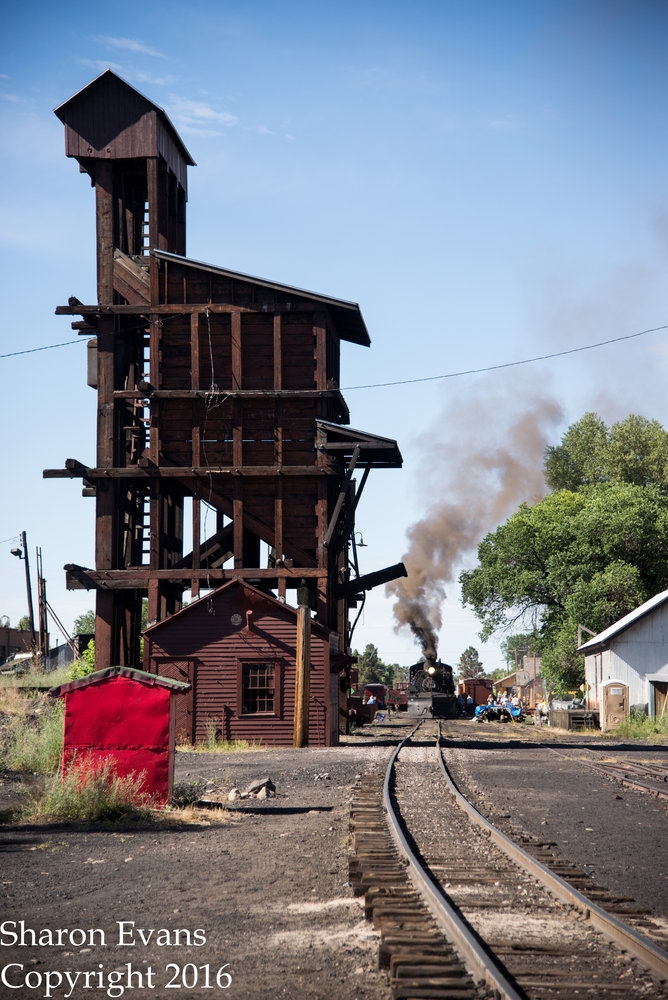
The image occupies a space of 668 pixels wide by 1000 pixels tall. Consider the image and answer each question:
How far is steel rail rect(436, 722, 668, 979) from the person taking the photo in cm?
563

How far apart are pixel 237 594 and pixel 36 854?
16570 mm

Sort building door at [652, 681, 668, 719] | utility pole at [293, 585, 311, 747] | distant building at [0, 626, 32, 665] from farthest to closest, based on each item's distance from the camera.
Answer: distant building at [0, 626, 32, 665], building door at [652, 681, 668, 719], utility pole at [293, 585, 311, 747]

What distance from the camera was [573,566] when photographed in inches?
2050

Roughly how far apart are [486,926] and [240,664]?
20.3m

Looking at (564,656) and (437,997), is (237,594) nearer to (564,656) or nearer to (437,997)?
(437,997)

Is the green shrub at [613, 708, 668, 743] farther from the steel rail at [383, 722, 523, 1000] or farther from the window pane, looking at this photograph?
the steel rail at [383, 722, 523, 1000]

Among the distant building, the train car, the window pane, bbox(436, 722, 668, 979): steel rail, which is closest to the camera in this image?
bbox(436, 722, 668, 979): steel rail

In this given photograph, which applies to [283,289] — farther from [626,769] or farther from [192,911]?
[192,911]

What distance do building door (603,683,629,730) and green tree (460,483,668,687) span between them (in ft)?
33.8

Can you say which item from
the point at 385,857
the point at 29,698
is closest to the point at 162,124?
the point at 29,698

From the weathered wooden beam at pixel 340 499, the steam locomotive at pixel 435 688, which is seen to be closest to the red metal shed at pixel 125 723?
the weathered wooden beam at pixel 340 499

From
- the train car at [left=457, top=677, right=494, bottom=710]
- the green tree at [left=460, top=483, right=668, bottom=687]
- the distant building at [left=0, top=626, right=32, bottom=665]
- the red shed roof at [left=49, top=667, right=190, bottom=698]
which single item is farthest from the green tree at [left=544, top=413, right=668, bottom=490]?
→ the red shed roof at [left=49, top=667, right=190, bottom=698]

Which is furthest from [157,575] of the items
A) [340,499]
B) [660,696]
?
[660,696]

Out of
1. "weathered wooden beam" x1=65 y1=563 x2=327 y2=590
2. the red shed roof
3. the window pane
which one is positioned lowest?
the window pane
